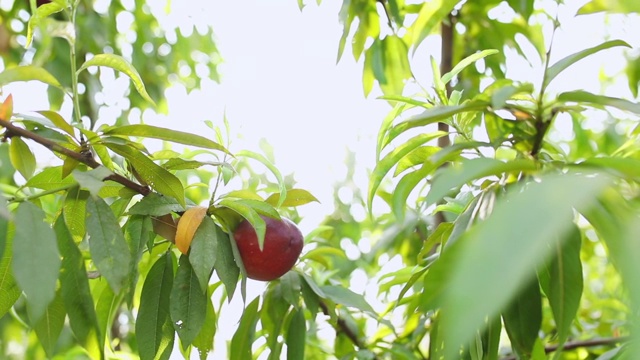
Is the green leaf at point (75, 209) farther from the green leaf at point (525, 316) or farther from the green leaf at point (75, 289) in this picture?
the green leaf at point (525, 316)

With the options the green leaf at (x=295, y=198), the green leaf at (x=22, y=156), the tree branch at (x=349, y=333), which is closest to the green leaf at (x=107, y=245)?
the green leaf at (x=22, y=156)

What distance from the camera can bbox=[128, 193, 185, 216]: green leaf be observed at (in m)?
0.62

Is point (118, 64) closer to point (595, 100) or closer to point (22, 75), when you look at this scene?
point (22, 75)

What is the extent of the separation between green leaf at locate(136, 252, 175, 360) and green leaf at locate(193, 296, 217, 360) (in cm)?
4

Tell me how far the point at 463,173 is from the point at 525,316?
0.68 ft

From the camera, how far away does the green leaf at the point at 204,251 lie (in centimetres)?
60

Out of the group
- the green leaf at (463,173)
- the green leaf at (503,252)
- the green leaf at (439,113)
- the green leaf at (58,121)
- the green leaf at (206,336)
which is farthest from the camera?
the green leaf at (206,336)

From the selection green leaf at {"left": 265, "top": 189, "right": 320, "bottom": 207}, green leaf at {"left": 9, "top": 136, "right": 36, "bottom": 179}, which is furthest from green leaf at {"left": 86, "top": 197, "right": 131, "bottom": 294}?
green leaf at {"left": 265, "top": 189, "right": 320, "bottom": 207}

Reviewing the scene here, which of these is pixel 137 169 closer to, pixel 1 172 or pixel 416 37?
pixel 416 37

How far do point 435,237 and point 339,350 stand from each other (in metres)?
0.32

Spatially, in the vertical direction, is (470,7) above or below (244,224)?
above

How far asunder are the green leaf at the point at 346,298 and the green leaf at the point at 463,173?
14.5 inches

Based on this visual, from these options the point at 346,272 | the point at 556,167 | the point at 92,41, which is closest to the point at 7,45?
the point at 92,41

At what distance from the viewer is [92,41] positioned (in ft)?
5.91
